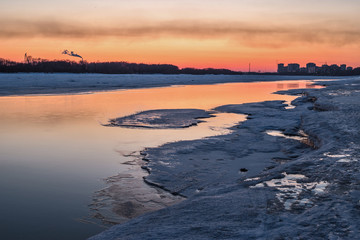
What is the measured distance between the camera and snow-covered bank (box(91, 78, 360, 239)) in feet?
10.3

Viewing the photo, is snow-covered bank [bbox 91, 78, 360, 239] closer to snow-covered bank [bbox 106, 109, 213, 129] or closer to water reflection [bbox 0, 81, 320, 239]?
water reflection [bbox 0, 81, 320, 239]

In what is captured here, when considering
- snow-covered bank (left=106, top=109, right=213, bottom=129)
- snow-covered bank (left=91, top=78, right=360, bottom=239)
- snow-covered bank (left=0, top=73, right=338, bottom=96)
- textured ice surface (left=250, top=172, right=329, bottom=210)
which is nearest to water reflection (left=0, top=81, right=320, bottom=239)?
snow-covered bank (left=106, top=109, right=213, bottom=129)

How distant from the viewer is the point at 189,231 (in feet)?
10.3

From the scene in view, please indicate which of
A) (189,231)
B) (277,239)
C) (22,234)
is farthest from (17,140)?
(277,239)

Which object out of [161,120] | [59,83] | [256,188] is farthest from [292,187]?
[59,83]

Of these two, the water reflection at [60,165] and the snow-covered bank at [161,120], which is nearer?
the water reflection at [60,165]

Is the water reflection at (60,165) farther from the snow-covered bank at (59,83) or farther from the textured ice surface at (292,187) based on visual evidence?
the snow-covered bank at (59,83)

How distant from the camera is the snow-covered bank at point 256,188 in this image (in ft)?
10.3

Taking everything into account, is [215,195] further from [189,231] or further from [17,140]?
[17,140]

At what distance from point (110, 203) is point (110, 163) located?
199 cm

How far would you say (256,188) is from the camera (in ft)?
14.3

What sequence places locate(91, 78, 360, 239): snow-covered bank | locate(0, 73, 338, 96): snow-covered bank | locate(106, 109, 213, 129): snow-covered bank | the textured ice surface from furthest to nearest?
locate(0, 73, 338, 96): snow-covered bank, locate(106, 109, 213, 129): snow-covered bank, the textured ice surface, locate(91, 78, 360, 239): snow-covered bank

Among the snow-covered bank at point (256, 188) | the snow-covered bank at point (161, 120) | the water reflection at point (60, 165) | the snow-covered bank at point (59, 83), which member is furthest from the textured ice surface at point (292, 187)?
the snow-covered bank at point (59, 83)

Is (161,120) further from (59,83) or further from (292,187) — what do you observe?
(59,83)
